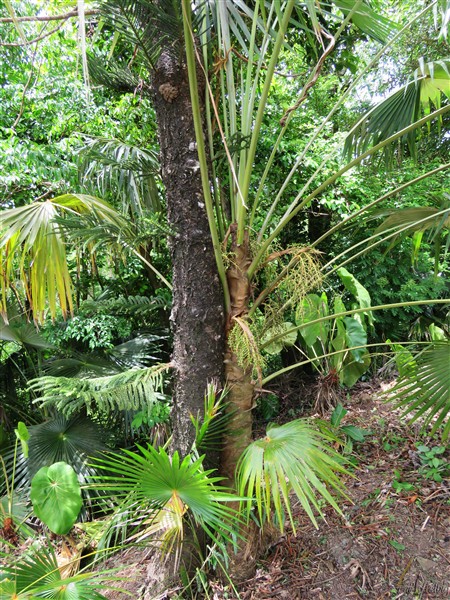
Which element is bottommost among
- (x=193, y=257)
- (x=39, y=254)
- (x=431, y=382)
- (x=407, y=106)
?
(x=431, y=382)

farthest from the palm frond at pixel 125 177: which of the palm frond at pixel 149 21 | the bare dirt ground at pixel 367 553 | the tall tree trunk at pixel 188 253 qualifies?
the bare dirt ground at pixel 367 553

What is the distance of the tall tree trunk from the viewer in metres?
1.51

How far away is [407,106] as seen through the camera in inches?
79.5

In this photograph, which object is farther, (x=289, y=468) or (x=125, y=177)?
(x=125, y=177)

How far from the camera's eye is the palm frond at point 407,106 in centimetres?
186

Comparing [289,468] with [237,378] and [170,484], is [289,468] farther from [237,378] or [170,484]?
[237,378]

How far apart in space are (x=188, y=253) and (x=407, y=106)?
1492mm

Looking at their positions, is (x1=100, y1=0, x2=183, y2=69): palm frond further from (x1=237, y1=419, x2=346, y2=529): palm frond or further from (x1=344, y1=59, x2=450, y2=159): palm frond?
(x1=237, y1=419, x2=346, y2=529): palm frond

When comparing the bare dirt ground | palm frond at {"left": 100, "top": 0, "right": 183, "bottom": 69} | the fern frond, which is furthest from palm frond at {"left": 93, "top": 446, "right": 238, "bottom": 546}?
palm frond at {"left": 100, "top": 0, "right": 183, "bottom": 69}

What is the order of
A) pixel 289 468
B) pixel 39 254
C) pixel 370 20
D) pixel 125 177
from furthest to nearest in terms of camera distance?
pixel 125 177 < pixel 39 254 < pixel 370 20 < pixel 289 468

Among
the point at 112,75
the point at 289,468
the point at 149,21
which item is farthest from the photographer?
the point at 112,75

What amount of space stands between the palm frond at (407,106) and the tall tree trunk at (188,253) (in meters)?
0.97

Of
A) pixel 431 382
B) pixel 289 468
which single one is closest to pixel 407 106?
pixel 431 382

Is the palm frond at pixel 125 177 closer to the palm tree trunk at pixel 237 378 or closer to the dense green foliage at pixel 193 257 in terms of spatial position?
the dense green foliage at pixel 193 257
